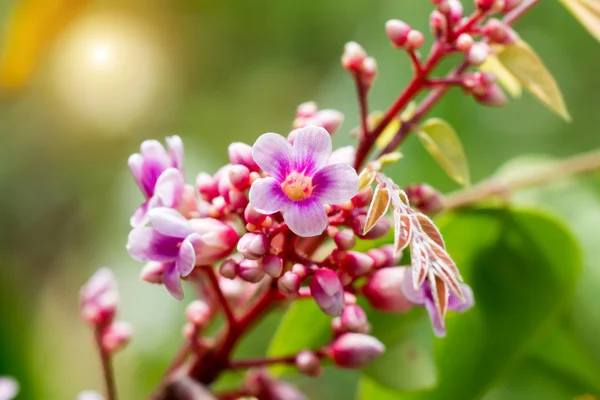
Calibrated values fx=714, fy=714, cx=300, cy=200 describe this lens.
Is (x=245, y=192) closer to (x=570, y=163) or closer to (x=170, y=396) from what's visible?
(x=170, y=396)

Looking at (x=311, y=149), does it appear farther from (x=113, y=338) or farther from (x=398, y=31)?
(x=113, y=338)

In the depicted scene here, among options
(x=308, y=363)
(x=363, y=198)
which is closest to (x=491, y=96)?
(x=363, y=198)

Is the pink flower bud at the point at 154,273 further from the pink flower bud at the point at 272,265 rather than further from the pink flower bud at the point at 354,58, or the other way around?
the pink flower bud at the point at 354,58

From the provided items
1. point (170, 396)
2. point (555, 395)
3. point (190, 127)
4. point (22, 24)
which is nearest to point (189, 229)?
point (170, 396)

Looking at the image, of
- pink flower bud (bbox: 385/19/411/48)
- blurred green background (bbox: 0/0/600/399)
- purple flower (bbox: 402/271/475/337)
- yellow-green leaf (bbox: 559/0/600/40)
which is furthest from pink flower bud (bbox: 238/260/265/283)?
blurred green background (bbox: 0/0/600/399)

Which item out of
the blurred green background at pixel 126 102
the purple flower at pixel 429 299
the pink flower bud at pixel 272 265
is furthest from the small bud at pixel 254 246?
the blurred green background at pixel 126 102

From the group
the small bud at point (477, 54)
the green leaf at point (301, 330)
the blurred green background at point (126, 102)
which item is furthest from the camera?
the blurred green background at point (126, 102)
